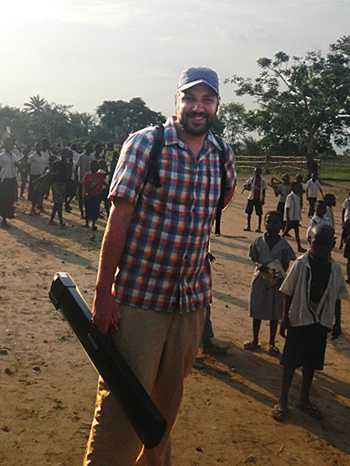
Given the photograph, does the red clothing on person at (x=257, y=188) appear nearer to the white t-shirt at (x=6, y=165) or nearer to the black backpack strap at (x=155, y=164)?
the white t-shirt at (x=6, y=165)

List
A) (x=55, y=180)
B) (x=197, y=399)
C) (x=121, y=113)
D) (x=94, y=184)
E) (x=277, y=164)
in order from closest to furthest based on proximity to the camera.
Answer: (x=197, y=399) → (x=94, y=184) → (x=55, y=180) → (x=277, y=164) → (x=121, y=113)

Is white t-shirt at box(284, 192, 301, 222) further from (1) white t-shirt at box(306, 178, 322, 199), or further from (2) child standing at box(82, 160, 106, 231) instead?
(1) white t-shirt at box(306, 178, 322, 199)

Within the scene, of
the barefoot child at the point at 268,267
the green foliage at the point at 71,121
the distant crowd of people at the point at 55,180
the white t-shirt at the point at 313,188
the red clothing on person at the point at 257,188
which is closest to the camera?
the barefoot child at the point at 268,267

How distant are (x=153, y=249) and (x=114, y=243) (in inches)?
7.3

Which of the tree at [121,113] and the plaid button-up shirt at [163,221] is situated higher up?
the tree at [121,113]

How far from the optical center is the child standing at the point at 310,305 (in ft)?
14.1

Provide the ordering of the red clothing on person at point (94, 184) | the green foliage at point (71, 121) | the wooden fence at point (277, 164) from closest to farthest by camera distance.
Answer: the red clothing on person at point (94, 184), the wooden fence at point (277, 164), the green foliage at point (71, 121)

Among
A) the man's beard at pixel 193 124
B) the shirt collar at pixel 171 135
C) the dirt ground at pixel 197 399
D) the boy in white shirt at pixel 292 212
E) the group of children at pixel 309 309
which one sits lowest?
the dirt ground at pixel 197 399

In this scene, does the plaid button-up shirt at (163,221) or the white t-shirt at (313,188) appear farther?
the white t-shirt at (313,188)

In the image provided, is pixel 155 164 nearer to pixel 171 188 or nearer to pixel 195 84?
pixel 171 188

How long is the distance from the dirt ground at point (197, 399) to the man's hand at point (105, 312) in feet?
4.71

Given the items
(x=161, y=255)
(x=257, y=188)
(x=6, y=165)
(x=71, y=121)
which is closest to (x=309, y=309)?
(x=161, y=255)

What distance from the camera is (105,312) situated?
96.7 inches

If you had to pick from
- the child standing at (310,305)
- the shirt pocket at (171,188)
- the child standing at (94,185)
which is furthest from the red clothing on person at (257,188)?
the shirt pocket at (171,188)
